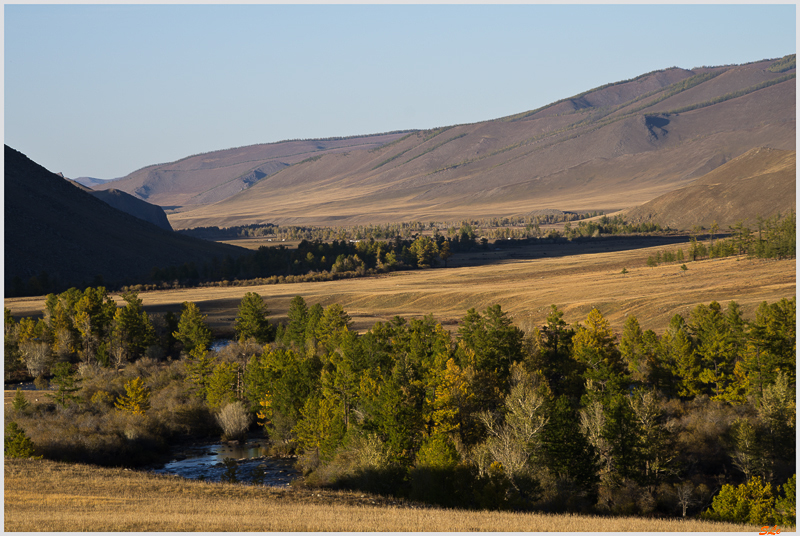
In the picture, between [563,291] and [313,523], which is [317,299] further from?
[313,523]

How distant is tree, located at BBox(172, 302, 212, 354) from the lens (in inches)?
2657

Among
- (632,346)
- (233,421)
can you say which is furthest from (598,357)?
(233,421)

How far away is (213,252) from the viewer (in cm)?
17050

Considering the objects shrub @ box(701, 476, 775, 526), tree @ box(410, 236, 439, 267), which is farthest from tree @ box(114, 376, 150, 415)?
tree @ box(410, 236, 439, 267)

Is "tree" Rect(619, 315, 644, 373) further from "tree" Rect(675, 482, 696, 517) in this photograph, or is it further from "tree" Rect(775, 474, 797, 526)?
"tree" Rect(775, 474, 797, 526)

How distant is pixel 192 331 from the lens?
68000 mm

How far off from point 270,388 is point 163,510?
26.1 m

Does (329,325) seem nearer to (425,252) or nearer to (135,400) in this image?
(135,400)

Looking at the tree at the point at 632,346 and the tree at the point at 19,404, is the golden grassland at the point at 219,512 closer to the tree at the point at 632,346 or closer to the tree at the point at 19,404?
the tree at the point at 19,404

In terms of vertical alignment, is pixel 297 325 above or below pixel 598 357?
above

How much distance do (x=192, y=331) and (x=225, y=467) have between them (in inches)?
955

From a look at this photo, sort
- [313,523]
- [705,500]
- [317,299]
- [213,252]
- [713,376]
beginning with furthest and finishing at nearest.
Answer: [213,252] → [317,299] → [713,376] → [705,500] → [313,523]

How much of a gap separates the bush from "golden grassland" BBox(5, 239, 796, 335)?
2416 cm

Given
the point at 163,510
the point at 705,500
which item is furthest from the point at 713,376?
the point at 163,510
